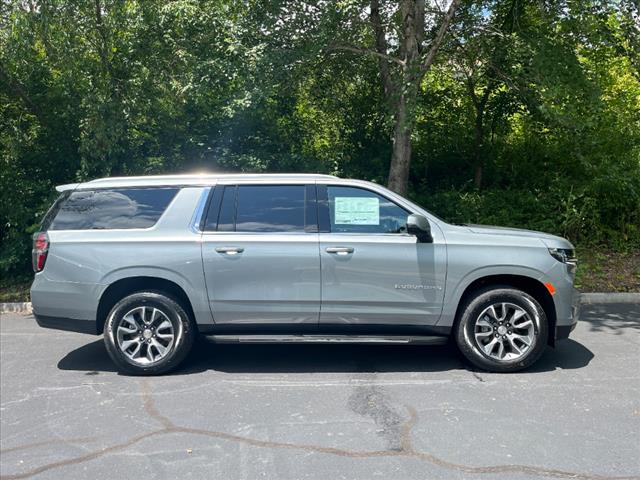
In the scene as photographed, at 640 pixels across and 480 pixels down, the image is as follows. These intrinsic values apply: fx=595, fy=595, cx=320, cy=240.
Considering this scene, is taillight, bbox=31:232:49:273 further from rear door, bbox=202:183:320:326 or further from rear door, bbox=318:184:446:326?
rear door, bbox=318:184:446:326

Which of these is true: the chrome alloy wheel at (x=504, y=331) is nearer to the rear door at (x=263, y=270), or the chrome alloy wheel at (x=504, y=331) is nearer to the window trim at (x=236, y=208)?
the rear door at (x=263, y=270)

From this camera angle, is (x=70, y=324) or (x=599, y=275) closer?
(x=70, y=324)

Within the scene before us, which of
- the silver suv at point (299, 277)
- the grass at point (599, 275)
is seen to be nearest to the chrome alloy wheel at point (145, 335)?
the silver suv at point (299, 277)

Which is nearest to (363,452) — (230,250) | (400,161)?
(230,250)

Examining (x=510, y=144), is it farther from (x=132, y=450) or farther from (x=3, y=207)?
(x=132, y=450)

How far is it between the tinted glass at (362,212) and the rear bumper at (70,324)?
2.42 meters

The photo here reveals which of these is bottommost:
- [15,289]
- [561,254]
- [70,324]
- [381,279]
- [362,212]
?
[15,289]

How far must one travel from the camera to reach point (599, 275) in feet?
32.0

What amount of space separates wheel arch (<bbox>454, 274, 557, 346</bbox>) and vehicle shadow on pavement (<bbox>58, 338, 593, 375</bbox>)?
51cm

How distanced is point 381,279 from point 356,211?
2.28 feet

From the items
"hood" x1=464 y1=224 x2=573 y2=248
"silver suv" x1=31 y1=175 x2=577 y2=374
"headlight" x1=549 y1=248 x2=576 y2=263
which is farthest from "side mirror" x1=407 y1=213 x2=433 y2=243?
"headlight" x1=549 y1=248 x2=576 y2=263

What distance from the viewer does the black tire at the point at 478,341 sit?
17.7 ft

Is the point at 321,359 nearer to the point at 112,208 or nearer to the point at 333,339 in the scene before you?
the point at 333,339

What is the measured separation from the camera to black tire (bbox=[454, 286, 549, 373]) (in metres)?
5.38
